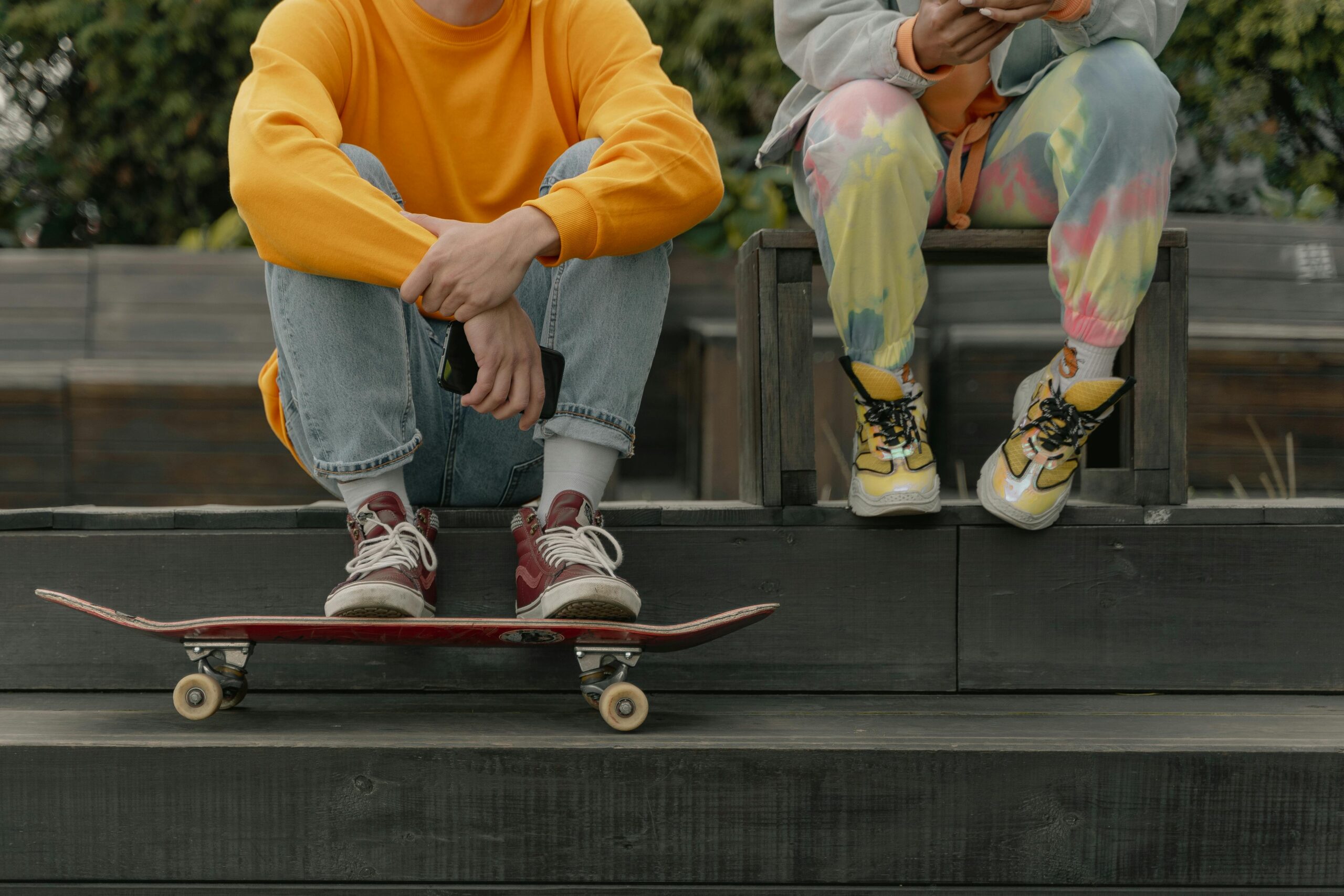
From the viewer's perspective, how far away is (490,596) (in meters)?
1.63

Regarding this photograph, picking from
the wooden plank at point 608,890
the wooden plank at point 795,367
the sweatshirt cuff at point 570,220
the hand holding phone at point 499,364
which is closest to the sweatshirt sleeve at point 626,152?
the sweatshirt cuff at point 570,220

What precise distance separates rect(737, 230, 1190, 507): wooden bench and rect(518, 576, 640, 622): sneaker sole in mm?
369

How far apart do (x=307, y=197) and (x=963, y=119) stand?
0.97 metres

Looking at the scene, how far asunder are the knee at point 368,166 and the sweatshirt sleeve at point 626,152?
241mm

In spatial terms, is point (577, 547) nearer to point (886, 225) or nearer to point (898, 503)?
point (898, 503)

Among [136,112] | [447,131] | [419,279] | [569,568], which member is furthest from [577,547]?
[136,112]

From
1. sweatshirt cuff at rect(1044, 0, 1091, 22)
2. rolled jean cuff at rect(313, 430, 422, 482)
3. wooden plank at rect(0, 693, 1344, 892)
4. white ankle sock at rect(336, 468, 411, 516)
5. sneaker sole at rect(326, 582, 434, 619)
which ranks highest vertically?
sweatshirt cuff at rect(1044, 0, 1091, 22)

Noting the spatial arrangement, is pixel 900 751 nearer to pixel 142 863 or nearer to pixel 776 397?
pixel 776 397

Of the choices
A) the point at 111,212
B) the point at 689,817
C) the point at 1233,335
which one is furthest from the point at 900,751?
the point at 111,212

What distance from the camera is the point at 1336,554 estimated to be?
162cm

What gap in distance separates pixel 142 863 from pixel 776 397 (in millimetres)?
1033

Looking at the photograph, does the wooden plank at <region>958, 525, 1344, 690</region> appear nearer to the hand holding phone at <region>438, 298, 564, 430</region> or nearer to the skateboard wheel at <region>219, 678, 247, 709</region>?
the hand holding phone at <region>438, 298, 564, 430</region>

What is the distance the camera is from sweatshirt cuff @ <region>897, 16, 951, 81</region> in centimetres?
154

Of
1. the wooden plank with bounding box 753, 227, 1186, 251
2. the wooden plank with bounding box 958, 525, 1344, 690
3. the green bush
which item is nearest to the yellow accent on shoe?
the wooden plank with bounding box 958, 525, 1344, 690
